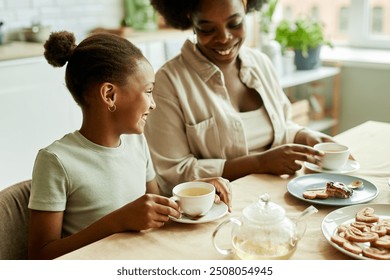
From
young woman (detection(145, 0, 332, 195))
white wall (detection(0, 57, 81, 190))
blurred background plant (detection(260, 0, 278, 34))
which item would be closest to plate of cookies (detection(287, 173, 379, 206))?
young woman (detection(145, 0, 332, 195))

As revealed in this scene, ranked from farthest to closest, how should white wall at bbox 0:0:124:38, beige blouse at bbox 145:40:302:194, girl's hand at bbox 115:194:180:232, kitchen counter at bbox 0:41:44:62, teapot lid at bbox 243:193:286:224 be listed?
white wall at bbox 0:0:124:38
kitchen counter at bbox 0:41:44:62
beige blouse at bbox 145:40:302:194
girl's hand at bbox 115:194:180:232
teapot lid at bbox 243:193:286:224

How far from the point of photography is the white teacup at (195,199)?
0.96m

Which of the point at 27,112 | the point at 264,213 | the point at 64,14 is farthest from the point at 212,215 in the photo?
the point at 64,14

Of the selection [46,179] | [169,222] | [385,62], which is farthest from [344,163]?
[385,62]

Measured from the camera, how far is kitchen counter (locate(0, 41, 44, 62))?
217 cm

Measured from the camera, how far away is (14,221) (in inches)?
41.8

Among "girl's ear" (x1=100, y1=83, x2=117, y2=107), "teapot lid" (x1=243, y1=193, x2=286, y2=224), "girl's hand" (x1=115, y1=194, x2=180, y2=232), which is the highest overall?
"girl's ear" (x1=100, y1=83, x2=117, y2=107)

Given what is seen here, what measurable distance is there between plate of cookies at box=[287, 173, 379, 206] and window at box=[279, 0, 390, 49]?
215cm

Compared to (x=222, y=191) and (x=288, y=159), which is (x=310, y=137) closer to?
(x=288, y=159)

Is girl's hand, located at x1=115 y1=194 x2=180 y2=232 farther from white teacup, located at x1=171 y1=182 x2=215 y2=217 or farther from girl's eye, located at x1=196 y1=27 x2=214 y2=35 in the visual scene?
girl's eye, located at x1=196 y1=27 x2=214 y2=35

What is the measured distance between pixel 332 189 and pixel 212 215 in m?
0.28

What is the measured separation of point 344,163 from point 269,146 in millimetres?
363

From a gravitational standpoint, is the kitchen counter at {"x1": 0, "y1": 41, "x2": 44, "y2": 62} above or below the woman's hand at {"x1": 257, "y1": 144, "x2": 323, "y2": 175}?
above
